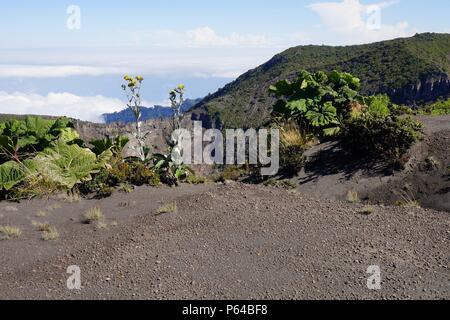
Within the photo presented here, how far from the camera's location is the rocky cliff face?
206ft

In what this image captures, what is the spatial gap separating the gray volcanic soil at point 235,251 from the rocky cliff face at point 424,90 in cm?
5728

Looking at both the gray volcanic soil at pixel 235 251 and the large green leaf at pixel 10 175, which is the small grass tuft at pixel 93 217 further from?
the large green leaf at pixel 10 175

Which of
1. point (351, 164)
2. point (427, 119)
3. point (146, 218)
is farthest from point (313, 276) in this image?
point (427, 119)

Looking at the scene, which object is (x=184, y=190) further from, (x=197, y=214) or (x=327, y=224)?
(x=327, y=224)

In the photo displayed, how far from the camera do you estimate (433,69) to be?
227 feet

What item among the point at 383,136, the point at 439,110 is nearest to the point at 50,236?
the point at 383,136

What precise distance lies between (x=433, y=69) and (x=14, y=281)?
72008mm

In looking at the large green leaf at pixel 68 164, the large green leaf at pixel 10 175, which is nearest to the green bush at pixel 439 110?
the large green leaf at pixel 68 164

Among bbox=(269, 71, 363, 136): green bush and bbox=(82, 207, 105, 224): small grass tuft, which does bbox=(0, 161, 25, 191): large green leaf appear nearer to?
bbox=(82, 207, 105, 224): small grass tuft

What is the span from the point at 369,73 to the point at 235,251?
6845cm

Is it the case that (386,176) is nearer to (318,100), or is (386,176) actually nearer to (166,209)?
(318,100)

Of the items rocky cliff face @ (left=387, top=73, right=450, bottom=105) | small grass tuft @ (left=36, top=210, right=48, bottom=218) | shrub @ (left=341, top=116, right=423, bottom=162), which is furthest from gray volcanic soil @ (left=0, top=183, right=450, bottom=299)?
rocky cliff face @ (left=387, top=73, right=450, bottom=105)

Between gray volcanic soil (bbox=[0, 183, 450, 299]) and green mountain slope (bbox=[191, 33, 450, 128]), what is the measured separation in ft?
147

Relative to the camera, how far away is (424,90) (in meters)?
66.1
